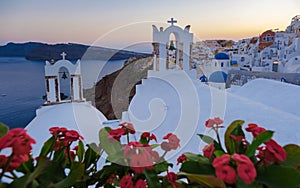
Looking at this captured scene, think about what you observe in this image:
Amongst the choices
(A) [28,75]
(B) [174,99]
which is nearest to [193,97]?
(B) [174,99]

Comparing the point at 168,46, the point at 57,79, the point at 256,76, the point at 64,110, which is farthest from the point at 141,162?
the point at 256,76

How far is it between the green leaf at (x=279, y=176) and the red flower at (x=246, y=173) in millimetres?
77

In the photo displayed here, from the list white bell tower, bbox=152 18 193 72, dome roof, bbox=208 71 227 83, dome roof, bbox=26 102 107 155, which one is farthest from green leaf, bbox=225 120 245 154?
dome roof, bbox=208 71 227 83

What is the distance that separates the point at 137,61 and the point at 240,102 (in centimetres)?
265

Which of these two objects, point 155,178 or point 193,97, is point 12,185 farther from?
point 193,97

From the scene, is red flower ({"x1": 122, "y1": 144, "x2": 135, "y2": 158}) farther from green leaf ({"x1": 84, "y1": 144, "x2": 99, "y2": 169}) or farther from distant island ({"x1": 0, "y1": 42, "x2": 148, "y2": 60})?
distant island ({"x1": 0, "y1": 42, "x2": 148, "y2": 60})

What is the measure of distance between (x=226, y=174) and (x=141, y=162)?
0.23m

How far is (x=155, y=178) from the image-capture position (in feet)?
2.21

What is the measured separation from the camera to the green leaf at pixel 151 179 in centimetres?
65

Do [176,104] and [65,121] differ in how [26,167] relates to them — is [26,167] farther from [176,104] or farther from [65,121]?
[65,121]

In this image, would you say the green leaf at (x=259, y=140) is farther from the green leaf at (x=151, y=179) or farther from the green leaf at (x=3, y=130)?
the green leaf at (x=3, y=130)

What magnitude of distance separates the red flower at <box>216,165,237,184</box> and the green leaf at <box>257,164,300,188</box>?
0.09 m

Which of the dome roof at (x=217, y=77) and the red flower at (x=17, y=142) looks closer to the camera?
the red flower at (x=17, y=142)

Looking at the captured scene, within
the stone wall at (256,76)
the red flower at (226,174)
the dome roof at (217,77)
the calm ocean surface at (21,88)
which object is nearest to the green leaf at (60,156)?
the red flower at (226,174)
